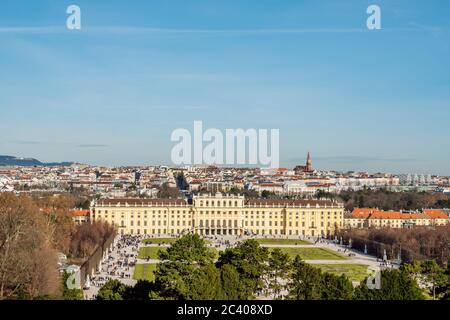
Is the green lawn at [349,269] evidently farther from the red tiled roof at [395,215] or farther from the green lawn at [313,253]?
the red tiled roof at [395,215]

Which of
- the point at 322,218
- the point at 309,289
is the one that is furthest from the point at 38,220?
the point at 322,218

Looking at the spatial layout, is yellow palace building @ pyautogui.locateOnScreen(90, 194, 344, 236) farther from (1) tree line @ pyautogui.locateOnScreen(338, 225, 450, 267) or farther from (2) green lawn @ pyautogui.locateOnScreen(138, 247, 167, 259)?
(2) green lawn @ pyautogui.locateOnScreen(138, 247, 167, 259)

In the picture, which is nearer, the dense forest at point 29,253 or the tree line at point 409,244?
the dense forest at point 29,253

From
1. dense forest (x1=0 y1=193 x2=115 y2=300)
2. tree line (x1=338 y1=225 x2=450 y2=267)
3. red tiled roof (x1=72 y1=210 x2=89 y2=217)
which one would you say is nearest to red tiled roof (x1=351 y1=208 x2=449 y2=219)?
tree line (x1=338 y1=225 x2=450 y2=267)

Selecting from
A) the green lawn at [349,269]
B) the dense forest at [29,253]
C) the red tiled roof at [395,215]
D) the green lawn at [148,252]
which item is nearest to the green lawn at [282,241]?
the green lawn at [148,252]

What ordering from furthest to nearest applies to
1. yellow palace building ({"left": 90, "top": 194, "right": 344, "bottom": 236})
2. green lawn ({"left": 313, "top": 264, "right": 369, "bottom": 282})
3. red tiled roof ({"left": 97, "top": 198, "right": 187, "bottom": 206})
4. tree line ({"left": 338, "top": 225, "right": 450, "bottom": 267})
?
yellow palace building ({"left": 90, "top": 194, "right": 344, "bottom": 236})
red tiled roof ({"left": 97, "top": 198, "right": 187, "bottom": 206})
tree line ({"left": 338, "top": 225, "right": 450, "bottom": 267})
green lawn ({"left": 313, "top": 264, "right": 369, "bottom": 282})

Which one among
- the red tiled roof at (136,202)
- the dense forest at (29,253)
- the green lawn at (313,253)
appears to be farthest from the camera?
the red tiled roof at (136,202)
